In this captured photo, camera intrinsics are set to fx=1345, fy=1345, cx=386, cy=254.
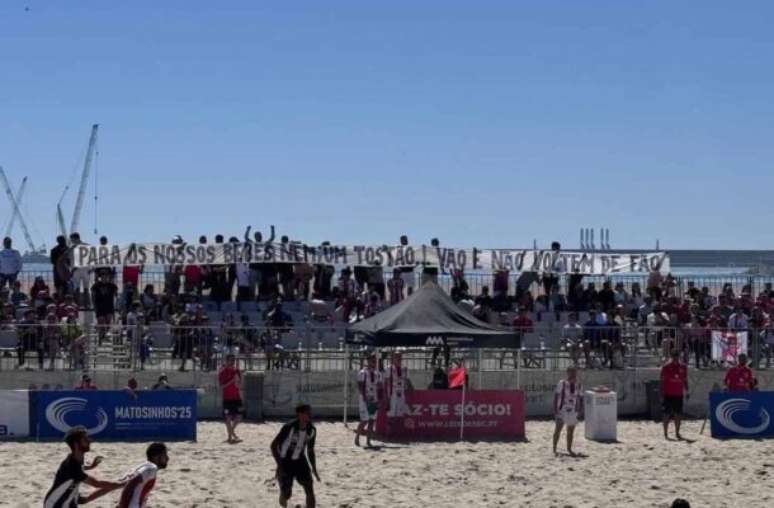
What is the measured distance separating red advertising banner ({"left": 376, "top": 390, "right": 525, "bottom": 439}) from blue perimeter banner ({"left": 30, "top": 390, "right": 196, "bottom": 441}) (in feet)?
9.92

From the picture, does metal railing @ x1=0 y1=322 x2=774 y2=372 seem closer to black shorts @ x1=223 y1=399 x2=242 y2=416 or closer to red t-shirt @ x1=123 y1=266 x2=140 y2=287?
black shorts @ x1=223 y1=399 x2=242 y2=416

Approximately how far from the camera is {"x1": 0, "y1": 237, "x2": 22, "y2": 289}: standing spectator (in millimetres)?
26734

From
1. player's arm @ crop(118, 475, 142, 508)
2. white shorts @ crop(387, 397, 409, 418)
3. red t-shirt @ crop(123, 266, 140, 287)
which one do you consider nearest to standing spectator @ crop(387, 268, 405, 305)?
red t-shirt @ crop(123, 266, 140, 287)

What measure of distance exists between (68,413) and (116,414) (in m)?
0.68

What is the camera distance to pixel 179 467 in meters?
16.7

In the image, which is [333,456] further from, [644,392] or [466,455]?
[644,392]

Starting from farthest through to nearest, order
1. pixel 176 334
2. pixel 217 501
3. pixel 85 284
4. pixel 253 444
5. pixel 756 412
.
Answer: pixel 85 284 < pixel 176 334 < pixel 756 412 < pixel 253 444 < pixel 217 501

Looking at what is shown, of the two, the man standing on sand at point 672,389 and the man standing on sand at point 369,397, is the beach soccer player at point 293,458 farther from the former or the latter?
the man standing on sand at point 672,389

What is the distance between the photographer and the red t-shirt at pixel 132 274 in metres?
26.9

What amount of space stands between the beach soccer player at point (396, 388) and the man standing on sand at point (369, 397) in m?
0.35

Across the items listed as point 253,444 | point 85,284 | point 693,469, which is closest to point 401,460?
point 253,444

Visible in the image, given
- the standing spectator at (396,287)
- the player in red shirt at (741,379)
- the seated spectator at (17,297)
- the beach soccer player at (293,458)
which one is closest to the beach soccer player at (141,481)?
the beach soccer player at (293,458)

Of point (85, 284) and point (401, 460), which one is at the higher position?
point (85, 284)

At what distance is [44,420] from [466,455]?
6.11m
